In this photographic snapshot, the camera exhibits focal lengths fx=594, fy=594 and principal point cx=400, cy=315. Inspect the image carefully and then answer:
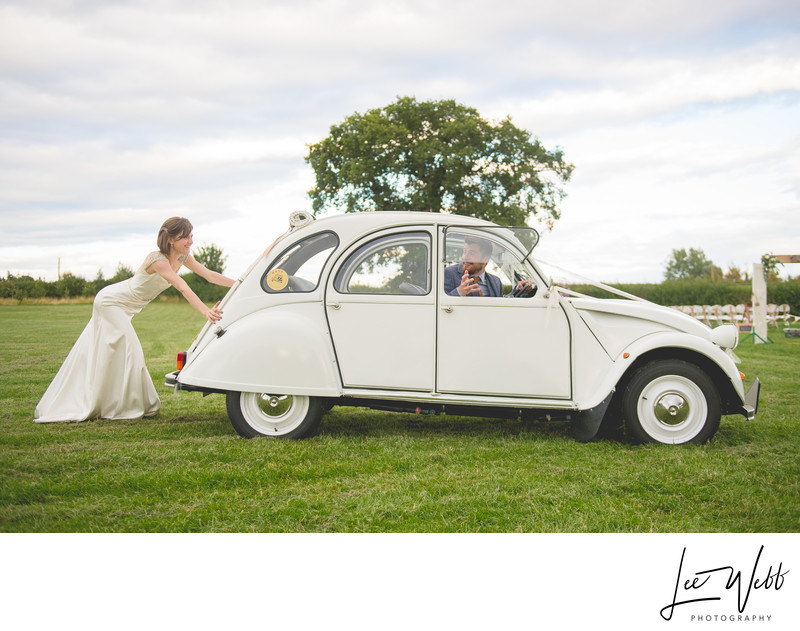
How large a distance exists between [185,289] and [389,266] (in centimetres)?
187

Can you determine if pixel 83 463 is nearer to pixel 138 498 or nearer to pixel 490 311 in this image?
pixel 138 498

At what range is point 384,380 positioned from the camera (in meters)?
5.01

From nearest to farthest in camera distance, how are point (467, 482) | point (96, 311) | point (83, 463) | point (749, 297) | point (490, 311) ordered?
1. point (467, 482)
2. point (83, 463)
3. point (490, 311)
4. point (96, 311)
5. point (749, 297)

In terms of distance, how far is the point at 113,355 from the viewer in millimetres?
5918

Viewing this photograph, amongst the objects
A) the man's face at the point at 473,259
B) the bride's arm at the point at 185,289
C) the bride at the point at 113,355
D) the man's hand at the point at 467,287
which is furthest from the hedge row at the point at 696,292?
the bride's arm at the point at 185,289

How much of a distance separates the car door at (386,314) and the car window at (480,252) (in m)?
0.18

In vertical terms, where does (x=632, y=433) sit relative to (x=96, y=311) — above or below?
below

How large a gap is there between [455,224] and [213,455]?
271 cm

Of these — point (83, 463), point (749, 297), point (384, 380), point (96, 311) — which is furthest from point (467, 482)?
point (749, 297)

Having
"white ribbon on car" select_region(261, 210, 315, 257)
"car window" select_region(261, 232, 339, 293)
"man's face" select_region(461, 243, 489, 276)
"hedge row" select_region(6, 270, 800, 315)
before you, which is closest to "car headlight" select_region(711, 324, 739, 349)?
"man's face" select_region(461, 243, 489, 276)

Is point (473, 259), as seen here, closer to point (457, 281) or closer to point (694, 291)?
point (457, 281)

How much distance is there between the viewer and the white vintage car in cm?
492

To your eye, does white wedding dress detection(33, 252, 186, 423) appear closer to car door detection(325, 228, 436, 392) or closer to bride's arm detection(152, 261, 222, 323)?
bride's arm detection(152, 261, 222, 323)

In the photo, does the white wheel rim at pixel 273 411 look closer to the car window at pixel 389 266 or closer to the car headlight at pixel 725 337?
the car window at pixel 389 266
